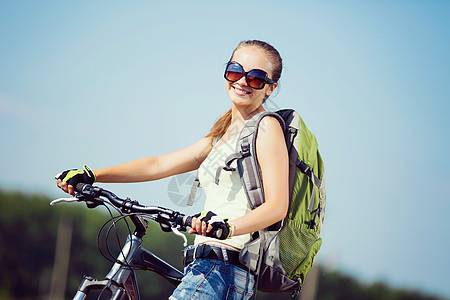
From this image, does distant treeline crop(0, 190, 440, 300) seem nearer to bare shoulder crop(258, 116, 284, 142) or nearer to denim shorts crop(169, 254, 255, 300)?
denim shorts crop(169, 254, 255, 300)

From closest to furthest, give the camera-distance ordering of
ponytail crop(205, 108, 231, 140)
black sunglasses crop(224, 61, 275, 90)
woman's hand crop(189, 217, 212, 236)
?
woman's hand crop(189, 217, 212, 236)
black sunglasses crop(224, 61, 275, 90)
ponytail crop(205, 108, 231, 140)

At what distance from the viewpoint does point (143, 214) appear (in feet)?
8.55

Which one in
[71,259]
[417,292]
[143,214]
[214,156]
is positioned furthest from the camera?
[417,292]

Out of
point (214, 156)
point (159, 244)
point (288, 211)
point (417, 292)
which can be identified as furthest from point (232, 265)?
point (417, 292)

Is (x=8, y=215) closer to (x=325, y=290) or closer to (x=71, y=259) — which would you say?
(x=71, y=259)

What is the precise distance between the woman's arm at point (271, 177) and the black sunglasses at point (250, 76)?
32 cm

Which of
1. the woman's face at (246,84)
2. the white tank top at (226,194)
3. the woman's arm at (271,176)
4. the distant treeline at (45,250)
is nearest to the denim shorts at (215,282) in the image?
the white tank top at (226,194)

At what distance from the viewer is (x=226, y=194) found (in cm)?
286

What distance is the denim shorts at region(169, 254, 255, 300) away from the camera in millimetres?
2654

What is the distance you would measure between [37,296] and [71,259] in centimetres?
252

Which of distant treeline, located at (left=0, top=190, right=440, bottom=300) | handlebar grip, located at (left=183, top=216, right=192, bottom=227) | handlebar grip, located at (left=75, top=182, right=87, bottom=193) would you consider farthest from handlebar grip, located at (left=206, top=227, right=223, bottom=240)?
distant treeline, located at (left=0, top=190, right=440, bottom=300)

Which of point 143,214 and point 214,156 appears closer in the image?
point 143,214

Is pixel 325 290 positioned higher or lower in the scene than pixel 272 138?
lower

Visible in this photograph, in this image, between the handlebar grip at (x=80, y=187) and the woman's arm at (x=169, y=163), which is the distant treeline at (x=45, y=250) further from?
the handlebar grip at (x=80, y=187)
